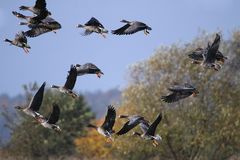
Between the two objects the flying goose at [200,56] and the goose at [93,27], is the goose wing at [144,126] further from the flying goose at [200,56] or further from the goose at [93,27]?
the goose at [93,27]

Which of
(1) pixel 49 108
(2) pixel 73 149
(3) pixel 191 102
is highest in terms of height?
(3) pixel 191 102

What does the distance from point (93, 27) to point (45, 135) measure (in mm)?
40319

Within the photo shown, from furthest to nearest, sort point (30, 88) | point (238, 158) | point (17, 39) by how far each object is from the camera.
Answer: point (30, 88) → point (238, 158) → point (17, 39)

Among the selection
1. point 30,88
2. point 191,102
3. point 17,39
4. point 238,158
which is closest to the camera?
point 17,39

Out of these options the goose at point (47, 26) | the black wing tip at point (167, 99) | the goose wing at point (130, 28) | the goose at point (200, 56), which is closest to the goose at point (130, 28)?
the goose wing at point (130, 28)

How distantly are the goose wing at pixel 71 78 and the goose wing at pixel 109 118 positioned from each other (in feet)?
5.08

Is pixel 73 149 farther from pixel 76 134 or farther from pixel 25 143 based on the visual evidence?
pixel 25 143

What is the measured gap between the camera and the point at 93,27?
21469mm

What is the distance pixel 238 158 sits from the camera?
4859 centimetres

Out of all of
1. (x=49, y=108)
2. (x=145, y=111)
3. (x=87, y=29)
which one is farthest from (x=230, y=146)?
(x=87, y=29)

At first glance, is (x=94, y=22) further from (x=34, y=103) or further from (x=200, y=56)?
(x=200, y=56)

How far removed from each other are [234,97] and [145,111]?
6740 millimetres

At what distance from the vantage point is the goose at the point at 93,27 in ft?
69.7

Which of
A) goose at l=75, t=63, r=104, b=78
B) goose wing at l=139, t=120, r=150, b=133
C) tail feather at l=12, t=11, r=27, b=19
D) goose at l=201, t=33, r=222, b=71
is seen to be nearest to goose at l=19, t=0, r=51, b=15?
tail feather at l=12, t=11, r=27, b=19
